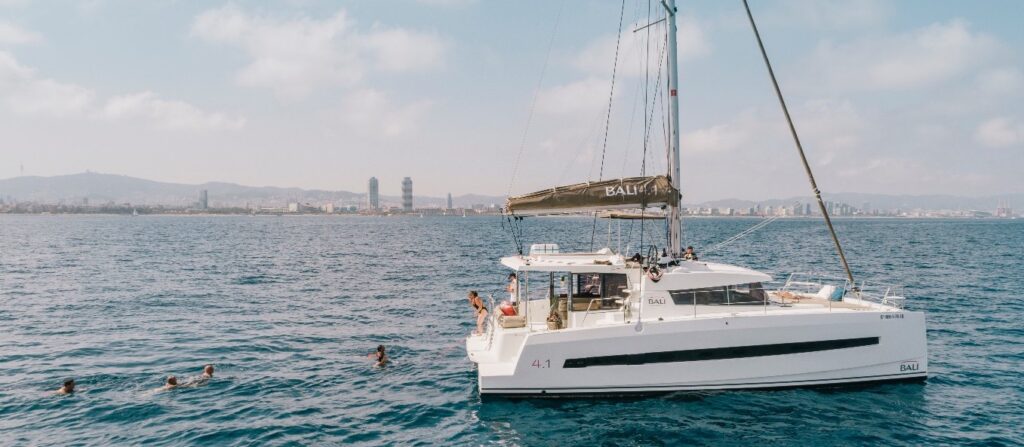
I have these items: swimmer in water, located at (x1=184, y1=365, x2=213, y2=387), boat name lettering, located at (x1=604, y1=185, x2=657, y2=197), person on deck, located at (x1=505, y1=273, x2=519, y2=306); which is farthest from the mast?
swimmer in water, located at (x1=184, y1=365, x2=213, y2=387)

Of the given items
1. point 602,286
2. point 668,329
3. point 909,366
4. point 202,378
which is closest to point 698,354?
point 668,329

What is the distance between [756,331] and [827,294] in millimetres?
3422

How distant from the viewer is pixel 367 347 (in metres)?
19.5

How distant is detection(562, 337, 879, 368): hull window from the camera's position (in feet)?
44.6

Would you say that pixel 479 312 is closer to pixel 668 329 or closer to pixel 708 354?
pixel 668 329

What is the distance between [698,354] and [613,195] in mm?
4127

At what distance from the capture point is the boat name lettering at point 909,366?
14.6m

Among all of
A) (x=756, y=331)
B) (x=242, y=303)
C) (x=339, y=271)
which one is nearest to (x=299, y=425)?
(x=756, y=331)

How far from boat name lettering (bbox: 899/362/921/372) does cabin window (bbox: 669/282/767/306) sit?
11.8ft

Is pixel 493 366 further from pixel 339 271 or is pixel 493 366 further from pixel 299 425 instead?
pixel 339 271

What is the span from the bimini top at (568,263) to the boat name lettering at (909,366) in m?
6.96

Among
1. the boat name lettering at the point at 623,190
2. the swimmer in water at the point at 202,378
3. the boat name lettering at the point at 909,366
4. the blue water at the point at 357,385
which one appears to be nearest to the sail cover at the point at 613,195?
the boat name lettering at the point at 623,190

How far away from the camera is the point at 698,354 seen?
13727 mm

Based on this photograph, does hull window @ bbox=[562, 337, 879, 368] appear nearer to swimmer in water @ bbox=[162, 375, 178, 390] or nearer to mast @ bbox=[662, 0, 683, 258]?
mast @ bbox=[662, 0, 683, 258]
